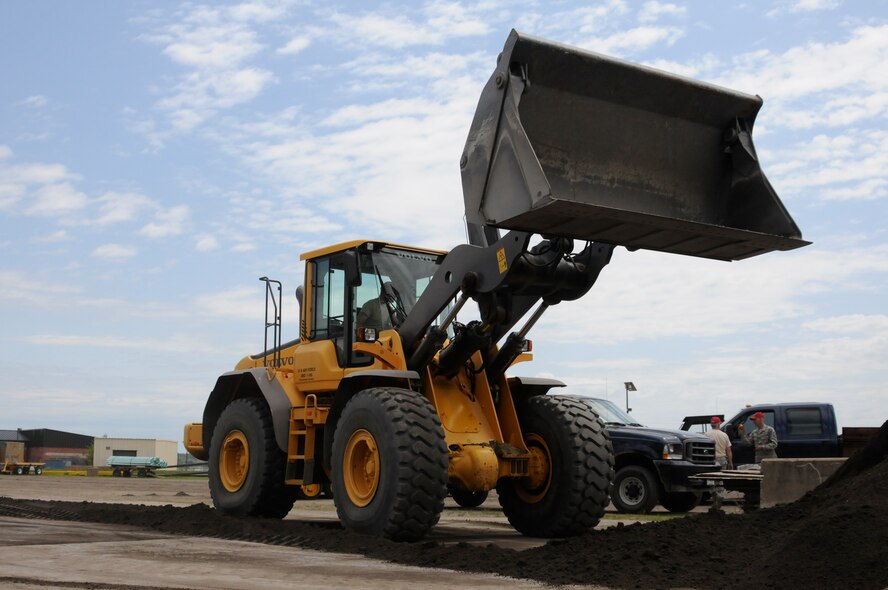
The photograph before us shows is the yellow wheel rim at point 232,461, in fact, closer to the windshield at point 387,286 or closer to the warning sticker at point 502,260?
the windshield at point 387,286

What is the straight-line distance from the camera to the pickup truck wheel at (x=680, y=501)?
16.0 m

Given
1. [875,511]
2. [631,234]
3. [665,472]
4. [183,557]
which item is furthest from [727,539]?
[665,472]

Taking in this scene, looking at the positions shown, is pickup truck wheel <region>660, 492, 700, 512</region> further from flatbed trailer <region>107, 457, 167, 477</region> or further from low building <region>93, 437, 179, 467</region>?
low building <region>93, 437, 179, 467</region>

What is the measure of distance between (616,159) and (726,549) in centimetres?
338

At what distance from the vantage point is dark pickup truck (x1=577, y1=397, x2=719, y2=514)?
15.5 m

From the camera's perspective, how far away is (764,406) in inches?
769

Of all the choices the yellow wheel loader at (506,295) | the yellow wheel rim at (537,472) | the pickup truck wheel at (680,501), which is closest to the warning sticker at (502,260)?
the yellow wheel loader at (506,295)

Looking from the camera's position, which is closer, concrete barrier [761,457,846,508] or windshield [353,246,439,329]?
windshield [353,246,439,329]

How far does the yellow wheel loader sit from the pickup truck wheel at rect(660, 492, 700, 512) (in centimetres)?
563

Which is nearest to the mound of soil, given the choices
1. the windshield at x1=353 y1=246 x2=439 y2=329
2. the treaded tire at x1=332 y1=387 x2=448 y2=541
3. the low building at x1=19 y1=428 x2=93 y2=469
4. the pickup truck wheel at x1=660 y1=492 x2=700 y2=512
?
the treaded tire at x1=332 y1=387 x2=448 y2=541

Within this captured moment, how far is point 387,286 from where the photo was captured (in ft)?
36.2

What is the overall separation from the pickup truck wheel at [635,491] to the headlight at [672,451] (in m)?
0.39

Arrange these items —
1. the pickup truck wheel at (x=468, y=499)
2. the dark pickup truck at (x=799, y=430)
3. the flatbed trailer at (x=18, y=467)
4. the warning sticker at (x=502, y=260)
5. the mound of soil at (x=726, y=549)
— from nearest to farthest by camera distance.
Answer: the mound of soil at (x=726, y=549) → the warning sticker at (x=502, y=260) → the pickup truck wheel at (x=468, y=499) → the dark pickup truck at (x=799, y=430) → the flatbed trailer at (x=18, y=467)

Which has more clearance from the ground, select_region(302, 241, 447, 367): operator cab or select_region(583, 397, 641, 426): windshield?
select_region(302, 241, 447, 367): operator cab
